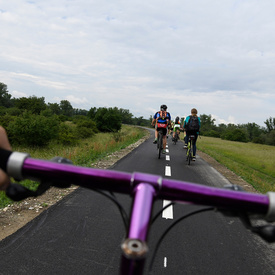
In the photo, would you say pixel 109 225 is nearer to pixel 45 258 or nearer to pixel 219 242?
pixel 45 258

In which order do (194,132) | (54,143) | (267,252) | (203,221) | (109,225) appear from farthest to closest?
(54,143) → (194,132) → (203,221) → (109,225) → (267,252)

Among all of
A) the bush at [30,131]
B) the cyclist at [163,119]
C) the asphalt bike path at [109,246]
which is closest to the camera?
the asphalt bike path at [109,246]

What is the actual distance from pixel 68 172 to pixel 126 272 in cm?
40

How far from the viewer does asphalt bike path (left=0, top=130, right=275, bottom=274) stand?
2850 millimetres

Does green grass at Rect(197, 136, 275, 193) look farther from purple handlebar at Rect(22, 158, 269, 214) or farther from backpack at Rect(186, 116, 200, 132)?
purple handlebar at Rect(22, 158, 269, 214)

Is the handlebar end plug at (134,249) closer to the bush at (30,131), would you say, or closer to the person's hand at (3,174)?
the person's hand at (3,174)

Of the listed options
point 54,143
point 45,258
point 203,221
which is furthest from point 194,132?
point 54,143

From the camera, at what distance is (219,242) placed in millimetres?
3652

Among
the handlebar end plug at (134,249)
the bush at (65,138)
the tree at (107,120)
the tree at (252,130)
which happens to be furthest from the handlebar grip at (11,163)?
the tree at (252,130)

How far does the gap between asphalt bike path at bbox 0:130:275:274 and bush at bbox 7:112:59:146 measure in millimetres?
17605

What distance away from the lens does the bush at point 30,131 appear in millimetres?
20469

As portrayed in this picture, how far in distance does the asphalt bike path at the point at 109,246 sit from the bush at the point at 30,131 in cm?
1760

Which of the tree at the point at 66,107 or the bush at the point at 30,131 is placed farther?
Answer: the tree at the point at 66,107

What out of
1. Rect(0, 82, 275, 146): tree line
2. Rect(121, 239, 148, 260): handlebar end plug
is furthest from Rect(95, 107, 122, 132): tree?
Rect(121, 239, 148, 260): handlebar end plug
